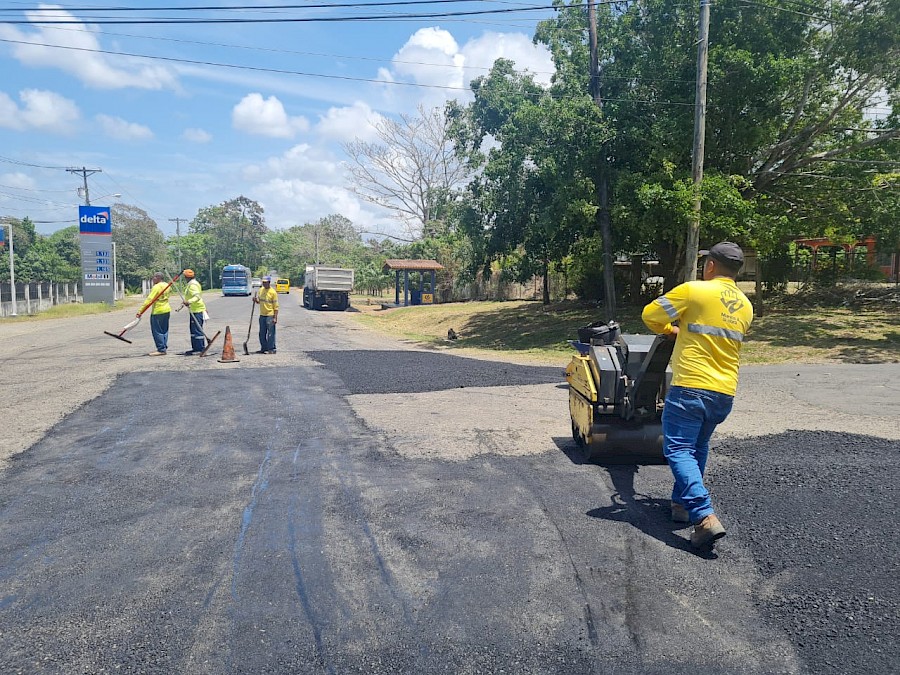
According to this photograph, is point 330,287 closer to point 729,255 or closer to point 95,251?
point 95,251

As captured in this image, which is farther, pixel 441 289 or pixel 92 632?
pixel 441 289

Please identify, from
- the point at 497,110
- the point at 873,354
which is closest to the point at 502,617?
the point at 873,354

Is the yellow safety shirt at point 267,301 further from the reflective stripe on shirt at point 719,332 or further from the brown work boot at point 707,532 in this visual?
the brown work boot at point 707,532

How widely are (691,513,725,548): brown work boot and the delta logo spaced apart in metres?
40.8

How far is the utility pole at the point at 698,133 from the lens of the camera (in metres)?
14.5

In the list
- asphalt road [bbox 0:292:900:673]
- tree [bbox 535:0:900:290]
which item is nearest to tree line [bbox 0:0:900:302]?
tree [bbox 535:0:900:290]

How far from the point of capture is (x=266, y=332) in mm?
13695

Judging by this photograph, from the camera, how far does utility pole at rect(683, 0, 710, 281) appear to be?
1450cm

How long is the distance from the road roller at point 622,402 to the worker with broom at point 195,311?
960cm

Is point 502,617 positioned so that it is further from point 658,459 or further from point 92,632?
point 658,459

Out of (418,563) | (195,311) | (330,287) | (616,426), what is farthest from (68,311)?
(418,563)

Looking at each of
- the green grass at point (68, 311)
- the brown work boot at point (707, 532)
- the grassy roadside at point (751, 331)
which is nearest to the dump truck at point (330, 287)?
the grassy roadside at point (751, 331)

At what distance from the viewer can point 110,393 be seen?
9.07m

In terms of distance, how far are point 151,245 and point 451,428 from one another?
7373cm
